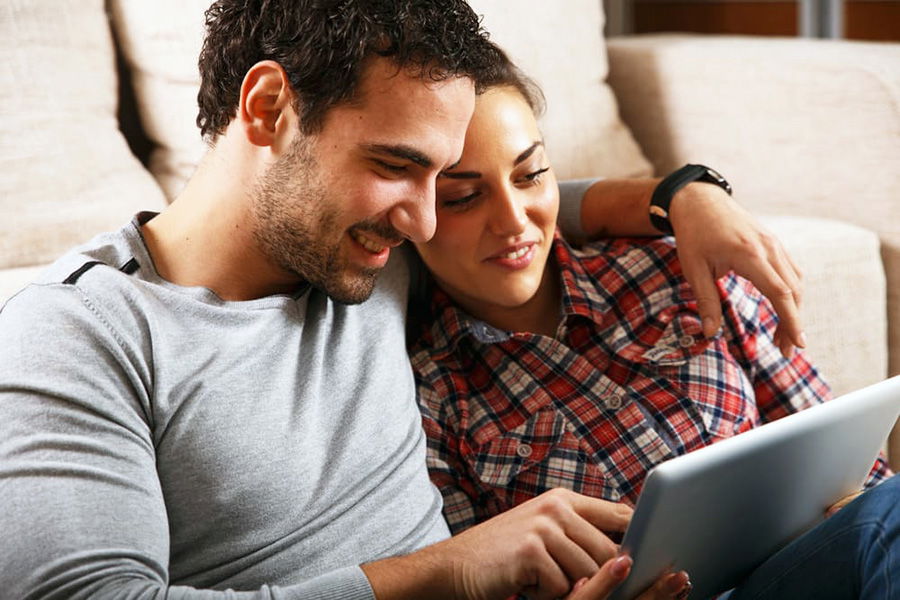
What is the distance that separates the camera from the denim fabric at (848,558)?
88 centimetres

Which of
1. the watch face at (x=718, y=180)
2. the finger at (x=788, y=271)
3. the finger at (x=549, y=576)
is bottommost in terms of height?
the finger at (x=549, y=576)

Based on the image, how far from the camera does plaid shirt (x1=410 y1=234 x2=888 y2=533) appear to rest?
1.18m

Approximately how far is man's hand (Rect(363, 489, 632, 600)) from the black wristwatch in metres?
0.47

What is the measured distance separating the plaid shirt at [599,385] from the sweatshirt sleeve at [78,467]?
32cm

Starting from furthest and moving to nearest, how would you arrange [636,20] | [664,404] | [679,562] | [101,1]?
[636,20] < [101,1] < [664,404] < [679,562]

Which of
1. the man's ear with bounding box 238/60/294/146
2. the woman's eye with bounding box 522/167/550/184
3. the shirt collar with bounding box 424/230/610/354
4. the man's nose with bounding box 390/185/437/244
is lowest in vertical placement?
the shirt collar with bounding box 424/230/610/354

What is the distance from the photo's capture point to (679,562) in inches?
35.9

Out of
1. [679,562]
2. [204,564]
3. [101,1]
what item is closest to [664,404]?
[679,562]

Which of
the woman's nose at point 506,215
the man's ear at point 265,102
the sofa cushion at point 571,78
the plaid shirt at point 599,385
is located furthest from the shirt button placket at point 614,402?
the sofa cushion at point 571,78

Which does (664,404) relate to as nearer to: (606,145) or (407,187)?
(407,187)

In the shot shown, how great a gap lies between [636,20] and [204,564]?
3.30 meters

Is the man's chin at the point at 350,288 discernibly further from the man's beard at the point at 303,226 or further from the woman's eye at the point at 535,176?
the woman's eye at the point at 535,176

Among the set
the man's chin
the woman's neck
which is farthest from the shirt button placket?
the man's chin

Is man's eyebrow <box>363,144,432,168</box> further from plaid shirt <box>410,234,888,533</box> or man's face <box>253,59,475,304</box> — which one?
plaid shirt <box>410,234,888,533</box>
